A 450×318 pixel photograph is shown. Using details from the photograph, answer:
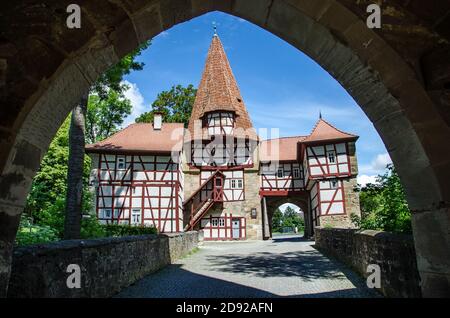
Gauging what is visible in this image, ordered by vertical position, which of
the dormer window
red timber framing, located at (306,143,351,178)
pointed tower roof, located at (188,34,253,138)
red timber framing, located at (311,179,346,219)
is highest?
pointed tower roof, located at (188,34,253,138)

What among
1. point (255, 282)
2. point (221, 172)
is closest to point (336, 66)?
point (255, 282)

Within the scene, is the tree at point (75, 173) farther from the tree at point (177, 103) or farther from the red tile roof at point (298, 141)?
the tree at point (177, 103)

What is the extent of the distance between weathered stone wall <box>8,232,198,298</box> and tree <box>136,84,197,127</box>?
2531cm

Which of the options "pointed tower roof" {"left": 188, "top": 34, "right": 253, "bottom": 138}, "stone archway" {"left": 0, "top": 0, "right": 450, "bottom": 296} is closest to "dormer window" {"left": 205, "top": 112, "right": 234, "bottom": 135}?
"pointed tower roof" {"left": 188, "top": 34, "right": 253, "bottom": 138}

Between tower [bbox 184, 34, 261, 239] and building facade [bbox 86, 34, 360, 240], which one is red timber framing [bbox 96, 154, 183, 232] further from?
tower [bbox 184, 34, 261, 239]

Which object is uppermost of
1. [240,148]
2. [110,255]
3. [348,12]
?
[240,148]

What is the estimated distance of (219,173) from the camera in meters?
25.8

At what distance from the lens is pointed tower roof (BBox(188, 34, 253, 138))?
91.7 ft

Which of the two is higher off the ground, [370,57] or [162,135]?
[162,135]

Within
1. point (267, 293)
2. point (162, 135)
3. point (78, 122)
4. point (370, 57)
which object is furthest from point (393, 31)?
point (162, 135)

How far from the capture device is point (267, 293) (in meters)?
5.99

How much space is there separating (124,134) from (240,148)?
9.20 metres

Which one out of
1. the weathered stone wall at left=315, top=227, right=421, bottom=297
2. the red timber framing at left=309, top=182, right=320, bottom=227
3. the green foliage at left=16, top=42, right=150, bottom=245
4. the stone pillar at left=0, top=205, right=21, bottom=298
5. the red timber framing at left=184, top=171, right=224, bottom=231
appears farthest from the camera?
the red timber framing at left=184, top=171, right=224, bottom=231
